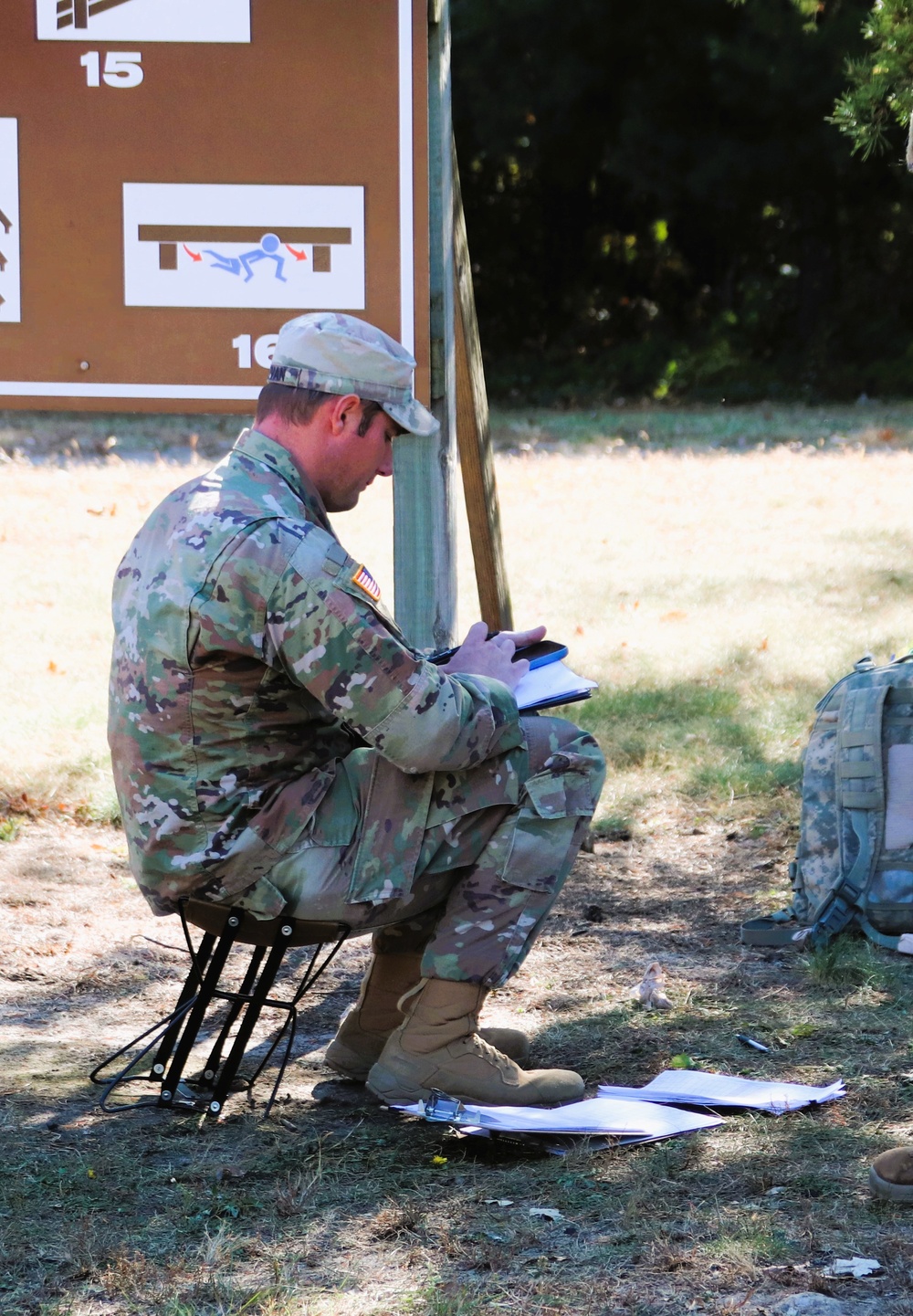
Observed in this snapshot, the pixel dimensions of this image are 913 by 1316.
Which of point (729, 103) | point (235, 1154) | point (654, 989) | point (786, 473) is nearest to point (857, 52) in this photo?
point (729, 103)

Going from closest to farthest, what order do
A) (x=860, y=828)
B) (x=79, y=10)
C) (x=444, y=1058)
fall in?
(x=444, y=1058)
(x=860, y=828)
(x=79, y=10)

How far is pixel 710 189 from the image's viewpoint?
55.1 ft

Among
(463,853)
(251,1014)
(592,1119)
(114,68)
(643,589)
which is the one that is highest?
(114,68)

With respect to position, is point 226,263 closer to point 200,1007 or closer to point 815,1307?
point 200,1007

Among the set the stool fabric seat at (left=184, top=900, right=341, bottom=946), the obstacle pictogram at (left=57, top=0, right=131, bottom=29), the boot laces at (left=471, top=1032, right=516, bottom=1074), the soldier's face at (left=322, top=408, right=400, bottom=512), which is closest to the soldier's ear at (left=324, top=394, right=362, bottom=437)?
the soldier's face at (left=322, top=408, right=400, bottom=512)

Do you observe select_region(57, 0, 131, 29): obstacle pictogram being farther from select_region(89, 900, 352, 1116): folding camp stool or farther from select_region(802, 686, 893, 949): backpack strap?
select_region(802, 686, 893, 949): backpack strap

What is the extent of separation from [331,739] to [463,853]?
0.33 metres

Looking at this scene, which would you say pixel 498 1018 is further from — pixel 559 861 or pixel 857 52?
pixel 857 52

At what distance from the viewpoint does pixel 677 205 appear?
1847 centimetres

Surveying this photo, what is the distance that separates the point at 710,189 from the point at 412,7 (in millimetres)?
13877

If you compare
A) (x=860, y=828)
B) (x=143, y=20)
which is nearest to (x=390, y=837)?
(x=860, y=828)

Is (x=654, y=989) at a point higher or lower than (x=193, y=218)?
lower

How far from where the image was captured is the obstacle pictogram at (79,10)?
12.6 ft

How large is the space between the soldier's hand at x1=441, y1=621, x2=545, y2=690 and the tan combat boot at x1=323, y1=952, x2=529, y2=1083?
60 centimetres
